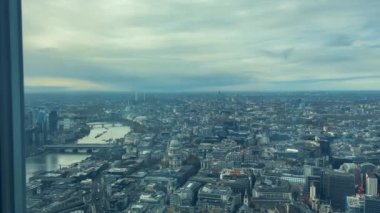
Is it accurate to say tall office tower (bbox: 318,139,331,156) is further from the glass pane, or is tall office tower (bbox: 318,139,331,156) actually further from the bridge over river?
the bridge over river

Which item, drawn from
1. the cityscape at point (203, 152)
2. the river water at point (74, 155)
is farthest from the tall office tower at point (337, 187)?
the river water at point (74, 155)

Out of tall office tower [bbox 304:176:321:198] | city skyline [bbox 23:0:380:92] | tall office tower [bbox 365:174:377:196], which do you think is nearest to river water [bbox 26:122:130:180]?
city skyline [bbox 23:0:380:92]

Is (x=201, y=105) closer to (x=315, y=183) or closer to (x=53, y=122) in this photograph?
(x=315, y=183)

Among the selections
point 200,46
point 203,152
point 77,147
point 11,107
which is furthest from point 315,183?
point 11,107

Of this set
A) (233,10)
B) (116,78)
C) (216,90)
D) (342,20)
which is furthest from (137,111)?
(342,20)

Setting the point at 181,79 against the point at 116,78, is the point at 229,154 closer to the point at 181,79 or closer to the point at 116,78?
the point at 181,79

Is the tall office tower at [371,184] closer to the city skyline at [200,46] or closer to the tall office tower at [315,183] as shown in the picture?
the tall office tower at [315,183]

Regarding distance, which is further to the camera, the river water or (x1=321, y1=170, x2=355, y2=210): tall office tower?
the river water
